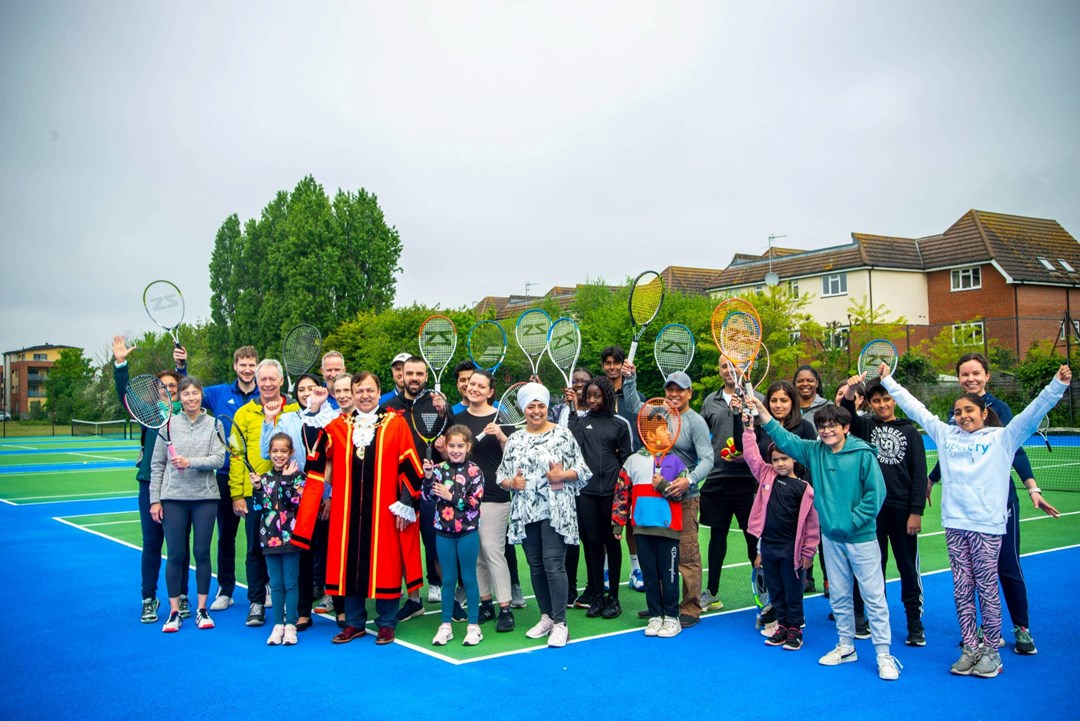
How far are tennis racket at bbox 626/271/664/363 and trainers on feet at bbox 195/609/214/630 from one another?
14.1ft

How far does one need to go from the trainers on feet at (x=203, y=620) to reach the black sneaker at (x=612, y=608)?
10.7 feet

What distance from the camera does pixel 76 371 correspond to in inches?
2559

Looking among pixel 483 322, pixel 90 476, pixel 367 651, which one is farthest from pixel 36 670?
pixel 90 476

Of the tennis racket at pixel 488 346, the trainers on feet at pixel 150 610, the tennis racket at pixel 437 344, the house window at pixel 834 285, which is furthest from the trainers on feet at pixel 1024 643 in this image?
the house window at pixel 834 285

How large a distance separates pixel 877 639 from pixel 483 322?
5116 millimetres

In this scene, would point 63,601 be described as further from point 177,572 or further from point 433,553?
point 433,553

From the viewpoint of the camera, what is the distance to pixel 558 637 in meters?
6.18

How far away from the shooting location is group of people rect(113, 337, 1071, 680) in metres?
5.76

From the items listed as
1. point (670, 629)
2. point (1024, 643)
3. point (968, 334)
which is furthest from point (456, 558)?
point (968, 334)

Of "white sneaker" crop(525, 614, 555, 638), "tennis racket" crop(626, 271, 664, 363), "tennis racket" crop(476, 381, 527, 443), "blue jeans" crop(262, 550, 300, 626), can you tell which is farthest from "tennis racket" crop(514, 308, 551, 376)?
"blue jeans" crop(262, 550, 300, 626)

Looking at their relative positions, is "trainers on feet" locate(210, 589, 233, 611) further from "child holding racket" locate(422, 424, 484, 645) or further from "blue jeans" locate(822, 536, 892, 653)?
"blue jeans" locate(822, 536, 892, 653)

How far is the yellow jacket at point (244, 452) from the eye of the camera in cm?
718

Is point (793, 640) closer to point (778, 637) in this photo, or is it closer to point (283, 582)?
point (778, 637)

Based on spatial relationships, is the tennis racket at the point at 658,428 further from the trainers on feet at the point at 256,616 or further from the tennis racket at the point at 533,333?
the trainers on feet at the point at 256,616
